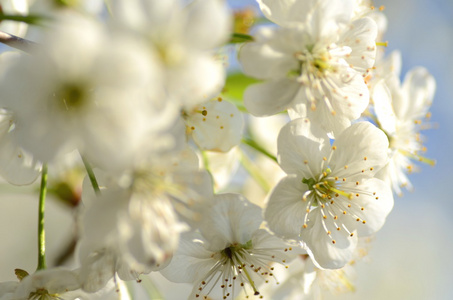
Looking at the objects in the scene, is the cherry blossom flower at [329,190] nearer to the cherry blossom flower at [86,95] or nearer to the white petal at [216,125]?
the white petal at [216,125]

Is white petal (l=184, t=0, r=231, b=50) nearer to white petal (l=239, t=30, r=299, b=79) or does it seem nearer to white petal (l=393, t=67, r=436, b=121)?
white petal (l=239, t=30, r=299, b=79)

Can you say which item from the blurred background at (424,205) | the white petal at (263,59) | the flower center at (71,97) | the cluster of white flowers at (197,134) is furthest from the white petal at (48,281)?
the blurred background at (424,205)

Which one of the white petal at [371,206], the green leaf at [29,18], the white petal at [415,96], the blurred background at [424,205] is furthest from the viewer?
the blurred background at [424,205]

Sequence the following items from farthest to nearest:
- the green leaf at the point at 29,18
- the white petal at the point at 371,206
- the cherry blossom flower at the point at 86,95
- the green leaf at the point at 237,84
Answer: the green leaf at the point at 237,84, the white petal at the point at 371,206, the green leaf at the point at 29,18, the cherry blossom flower at the point at 86,95

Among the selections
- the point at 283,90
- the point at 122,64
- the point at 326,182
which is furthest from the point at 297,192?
the point at 122,64

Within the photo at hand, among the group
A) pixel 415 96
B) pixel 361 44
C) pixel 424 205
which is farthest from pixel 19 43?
pixel 424 205

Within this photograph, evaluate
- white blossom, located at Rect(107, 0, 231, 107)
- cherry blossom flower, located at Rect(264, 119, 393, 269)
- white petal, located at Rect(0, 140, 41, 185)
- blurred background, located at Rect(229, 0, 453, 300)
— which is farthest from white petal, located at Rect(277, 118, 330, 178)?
blurred background, located at Rect(229, 0, 453, 300)

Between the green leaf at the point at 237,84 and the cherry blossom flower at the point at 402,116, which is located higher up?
the cherry blossom flower at the point at 402,116

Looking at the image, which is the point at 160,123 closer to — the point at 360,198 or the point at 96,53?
the point at 96,53
